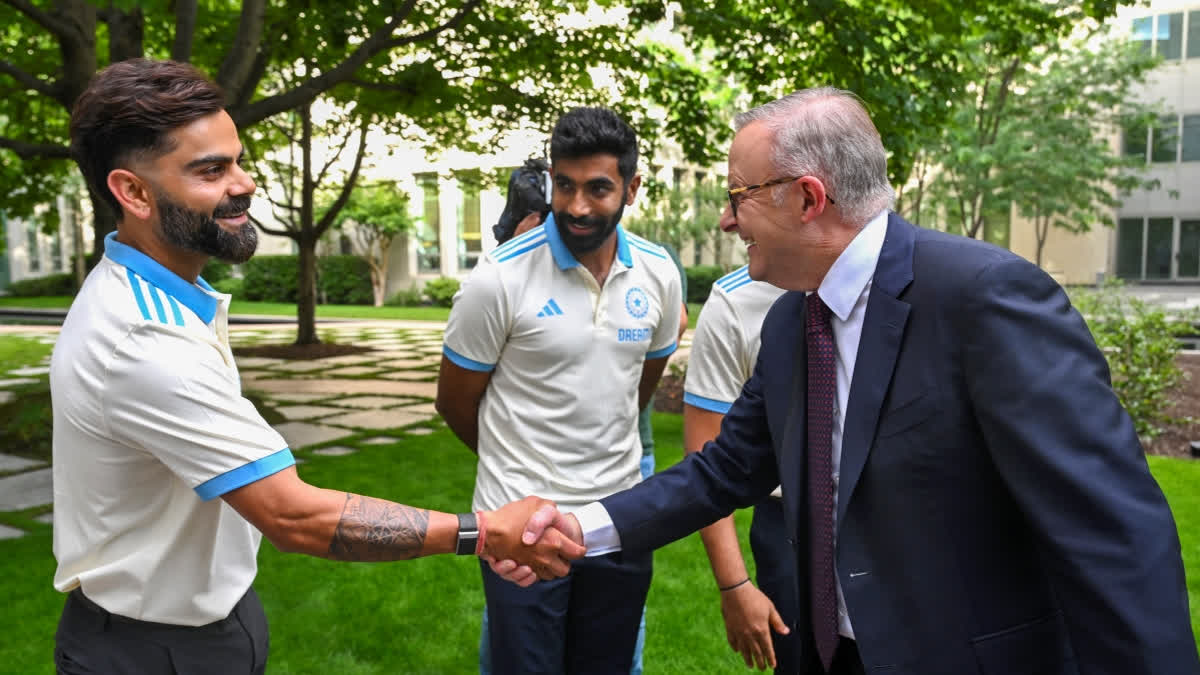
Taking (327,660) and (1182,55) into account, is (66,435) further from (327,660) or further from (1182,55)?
(1182,55)

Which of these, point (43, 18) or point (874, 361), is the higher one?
point (43, 18)

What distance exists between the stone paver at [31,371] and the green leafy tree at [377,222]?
1602 centimetres

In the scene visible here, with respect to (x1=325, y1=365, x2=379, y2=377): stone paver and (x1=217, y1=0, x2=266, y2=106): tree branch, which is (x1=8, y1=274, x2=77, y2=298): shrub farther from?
(x1=217, y1=0, x2=266, y2=106): tree branch

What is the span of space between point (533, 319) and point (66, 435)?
1.36 meters

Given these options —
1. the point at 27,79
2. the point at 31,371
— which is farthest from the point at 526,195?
the point at 31,371

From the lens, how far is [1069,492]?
1.57 m

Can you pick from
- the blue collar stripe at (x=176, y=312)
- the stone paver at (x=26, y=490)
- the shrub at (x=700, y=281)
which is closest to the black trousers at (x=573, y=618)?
the blue collar stripe at (x=176, y=312)

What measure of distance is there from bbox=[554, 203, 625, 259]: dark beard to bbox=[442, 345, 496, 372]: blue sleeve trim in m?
0.46

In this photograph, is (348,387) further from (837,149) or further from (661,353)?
(837,149)

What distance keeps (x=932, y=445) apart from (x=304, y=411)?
954 centimetres

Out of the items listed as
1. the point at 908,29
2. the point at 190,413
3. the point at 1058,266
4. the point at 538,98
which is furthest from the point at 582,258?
the point at 1058,266

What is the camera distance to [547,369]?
9.91 feet

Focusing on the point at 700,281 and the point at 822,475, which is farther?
the point at 700,281

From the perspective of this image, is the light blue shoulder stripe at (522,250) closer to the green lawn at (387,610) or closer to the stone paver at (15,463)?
the green lawn at (387,610)
